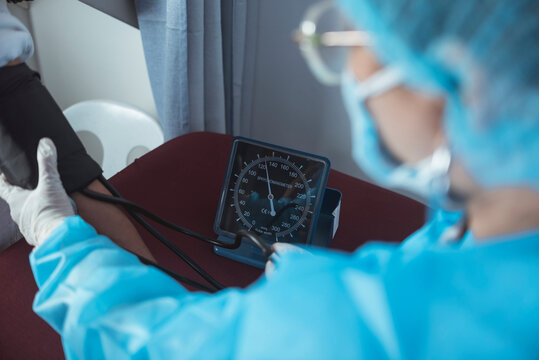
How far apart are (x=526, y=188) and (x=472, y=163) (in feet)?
0.19

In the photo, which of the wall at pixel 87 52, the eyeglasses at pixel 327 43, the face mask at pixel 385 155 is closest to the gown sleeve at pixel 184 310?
the face mask at pixel 385 155

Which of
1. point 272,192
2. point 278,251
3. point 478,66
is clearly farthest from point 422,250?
point 272,192

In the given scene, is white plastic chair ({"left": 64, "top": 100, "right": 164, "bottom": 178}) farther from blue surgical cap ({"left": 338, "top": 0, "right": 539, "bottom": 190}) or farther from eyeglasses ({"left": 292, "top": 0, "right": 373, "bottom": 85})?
blue surgical cap ({"left": 338, "top": 0, "right": 539, "bottom": 190})

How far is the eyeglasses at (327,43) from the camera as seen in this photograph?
1.36 feet

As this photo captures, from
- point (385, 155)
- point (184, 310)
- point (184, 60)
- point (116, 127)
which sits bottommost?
point (116, 127)

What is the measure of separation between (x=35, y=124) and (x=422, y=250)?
665mm

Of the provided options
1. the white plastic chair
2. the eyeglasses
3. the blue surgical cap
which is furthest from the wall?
the blue surgical cap

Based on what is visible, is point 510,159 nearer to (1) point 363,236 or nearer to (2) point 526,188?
(2) point 526,188

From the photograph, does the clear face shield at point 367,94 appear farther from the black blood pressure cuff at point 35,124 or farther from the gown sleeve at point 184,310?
the black blood pressure cuff at point 35,124

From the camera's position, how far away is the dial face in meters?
0.81

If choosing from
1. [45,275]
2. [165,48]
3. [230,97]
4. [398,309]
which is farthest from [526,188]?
[230,97]

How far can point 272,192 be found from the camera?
33.3 inches

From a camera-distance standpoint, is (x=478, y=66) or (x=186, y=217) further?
(x=186, y=217)

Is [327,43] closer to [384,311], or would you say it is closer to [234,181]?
[384,311]
